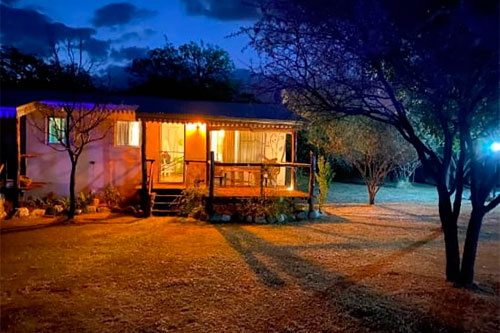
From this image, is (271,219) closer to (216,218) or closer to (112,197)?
(216,218)

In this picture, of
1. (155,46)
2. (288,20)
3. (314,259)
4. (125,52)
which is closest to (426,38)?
(288,20)

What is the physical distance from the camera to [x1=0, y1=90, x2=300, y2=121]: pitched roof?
539 inches

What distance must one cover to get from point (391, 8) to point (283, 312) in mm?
4416

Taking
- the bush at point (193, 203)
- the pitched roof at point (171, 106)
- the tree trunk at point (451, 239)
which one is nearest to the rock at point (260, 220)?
the bush at point (193, 203)

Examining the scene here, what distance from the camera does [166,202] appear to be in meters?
13.2

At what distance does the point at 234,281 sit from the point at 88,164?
9637mm

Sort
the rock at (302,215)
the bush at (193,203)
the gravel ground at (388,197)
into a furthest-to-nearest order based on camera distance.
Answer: the gravel ground at (388,197) < the rock at (302,215) < the bush at (193,203)

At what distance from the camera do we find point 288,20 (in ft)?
21.2

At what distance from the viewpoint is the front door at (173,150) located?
16.3 m

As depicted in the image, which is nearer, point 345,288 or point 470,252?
point 345,288

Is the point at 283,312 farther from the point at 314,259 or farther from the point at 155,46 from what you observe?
the point at 155,46

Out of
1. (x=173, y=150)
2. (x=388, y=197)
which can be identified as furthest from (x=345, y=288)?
(x=388, y=197)

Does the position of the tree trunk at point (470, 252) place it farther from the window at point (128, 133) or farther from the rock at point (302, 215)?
the window at point (128, 133)

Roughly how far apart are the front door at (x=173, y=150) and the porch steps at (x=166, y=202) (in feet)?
8.36
